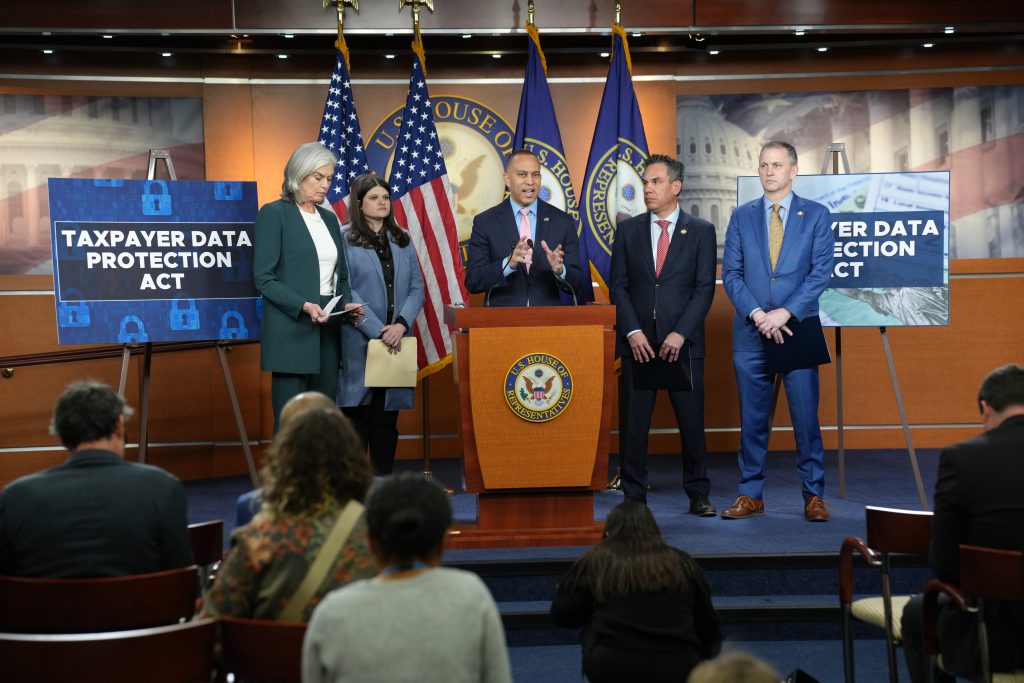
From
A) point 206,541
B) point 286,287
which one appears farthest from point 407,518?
point 286,287

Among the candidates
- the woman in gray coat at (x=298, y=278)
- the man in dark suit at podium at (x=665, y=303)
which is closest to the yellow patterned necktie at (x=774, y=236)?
the man in dark suit at podium at (x=665, y=303)

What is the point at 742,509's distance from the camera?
6.03 m

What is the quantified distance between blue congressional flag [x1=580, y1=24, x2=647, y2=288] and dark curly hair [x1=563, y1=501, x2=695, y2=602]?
3839mm

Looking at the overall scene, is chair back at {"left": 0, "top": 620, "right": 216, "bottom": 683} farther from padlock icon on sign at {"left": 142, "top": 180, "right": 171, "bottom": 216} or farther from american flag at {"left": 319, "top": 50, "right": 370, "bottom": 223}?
american flag at {"left": 319, "top": 50, "right": 370, "bottom": 223}

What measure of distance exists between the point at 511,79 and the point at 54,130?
10.2 feet

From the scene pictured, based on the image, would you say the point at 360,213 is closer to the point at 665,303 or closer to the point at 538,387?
the point at 538,387

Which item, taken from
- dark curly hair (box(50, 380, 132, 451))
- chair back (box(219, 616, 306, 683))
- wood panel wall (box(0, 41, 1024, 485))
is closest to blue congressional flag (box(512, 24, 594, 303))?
wood panel wall (box(0, 41, 1024, 485))

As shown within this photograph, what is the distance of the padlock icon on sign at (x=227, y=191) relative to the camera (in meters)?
6.22

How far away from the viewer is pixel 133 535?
9.87 ft

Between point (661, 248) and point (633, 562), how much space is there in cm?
301

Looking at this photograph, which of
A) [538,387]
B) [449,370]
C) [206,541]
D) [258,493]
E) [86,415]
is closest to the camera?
[86,415]

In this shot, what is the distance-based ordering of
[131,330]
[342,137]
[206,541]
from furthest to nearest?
1. [342,137]
2. [131,330]
3. [206,541]

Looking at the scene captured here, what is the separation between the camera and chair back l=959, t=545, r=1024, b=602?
298cm

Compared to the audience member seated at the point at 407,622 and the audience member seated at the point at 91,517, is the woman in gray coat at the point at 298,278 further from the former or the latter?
the audience member seated at the point at 407,622
